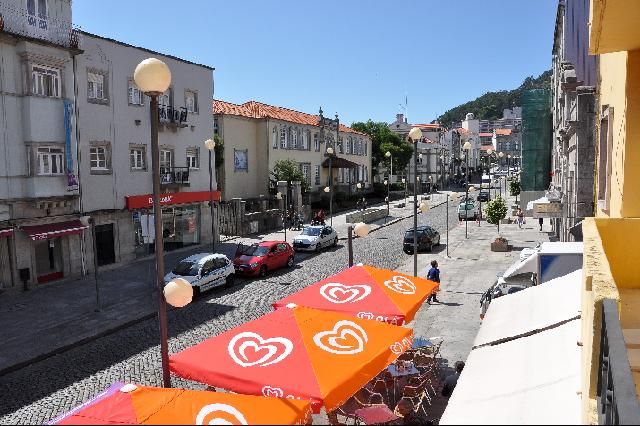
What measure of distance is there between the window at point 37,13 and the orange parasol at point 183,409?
19818 mm

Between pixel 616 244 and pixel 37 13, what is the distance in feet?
75.8

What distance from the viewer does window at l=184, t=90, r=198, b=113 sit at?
31.4m

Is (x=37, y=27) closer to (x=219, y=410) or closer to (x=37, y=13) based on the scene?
(x=37, y=13)

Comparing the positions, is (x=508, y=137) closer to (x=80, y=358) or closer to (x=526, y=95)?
(x=526, y=95)

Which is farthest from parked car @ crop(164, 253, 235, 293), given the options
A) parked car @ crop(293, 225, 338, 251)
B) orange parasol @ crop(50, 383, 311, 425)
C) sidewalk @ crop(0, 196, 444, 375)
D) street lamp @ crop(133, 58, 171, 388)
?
orange parasol @ crop(50, 383, 311, 425)

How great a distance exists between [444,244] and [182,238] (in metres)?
16.1

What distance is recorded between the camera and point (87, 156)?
24312 millimetres

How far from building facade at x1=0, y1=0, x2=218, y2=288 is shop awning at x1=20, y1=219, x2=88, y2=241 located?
0.05 metres

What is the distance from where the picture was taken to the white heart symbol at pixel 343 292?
11.7 m

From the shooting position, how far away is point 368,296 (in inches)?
464

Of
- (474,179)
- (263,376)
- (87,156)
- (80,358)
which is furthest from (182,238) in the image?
(474,179)

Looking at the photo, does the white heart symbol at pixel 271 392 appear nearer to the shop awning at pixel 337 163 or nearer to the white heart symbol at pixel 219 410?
the white heart symbol at pixel 219 410

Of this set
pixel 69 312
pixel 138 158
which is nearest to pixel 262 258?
pixel 69 312

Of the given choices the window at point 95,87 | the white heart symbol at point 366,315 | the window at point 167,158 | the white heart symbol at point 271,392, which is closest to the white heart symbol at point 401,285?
the white heart symbol at point 366,315
